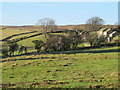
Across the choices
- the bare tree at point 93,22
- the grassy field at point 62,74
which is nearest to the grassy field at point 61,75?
the grassy field at point 62,74

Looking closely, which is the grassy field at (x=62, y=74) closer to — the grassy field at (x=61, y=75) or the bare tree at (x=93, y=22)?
the grassy field at (x=61, y=75)

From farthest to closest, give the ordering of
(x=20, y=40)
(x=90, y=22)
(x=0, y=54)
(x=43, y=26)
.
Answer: (x=90, y=22)
(x=43, y=26)
(x=20, y=40)
(x=0, y=54)

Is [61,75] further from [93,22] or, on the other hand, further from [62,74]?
[93,22]

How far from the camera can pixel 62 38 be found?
166 feet

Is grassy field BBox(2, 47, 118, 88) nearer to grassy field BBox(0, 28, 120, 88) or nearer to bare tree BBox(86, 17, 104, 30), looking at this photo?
grassy field BBox(0, 28, 120, 88)

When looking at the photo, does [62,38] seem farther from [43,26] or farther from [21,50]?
[43,26]

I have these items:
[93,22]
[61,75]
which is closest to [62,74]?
[61,75]

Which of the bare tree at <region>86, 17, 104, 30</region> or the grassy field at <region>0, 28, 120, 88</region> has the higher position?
the bare tree at <region>86, 17, 104, 30</region>

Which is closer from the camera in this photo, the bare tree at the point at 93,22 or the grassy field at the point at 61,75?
the grassy field at the point at 61,75

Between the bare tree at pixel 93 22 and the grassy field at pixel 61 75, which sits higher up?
the bare tree at pixel 93 22

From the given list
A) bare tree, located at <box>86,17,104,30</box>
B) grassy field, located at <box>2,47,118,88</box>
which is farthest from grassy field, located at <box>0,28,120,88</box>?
bare tree, located at <box>86,17,104,30</box>

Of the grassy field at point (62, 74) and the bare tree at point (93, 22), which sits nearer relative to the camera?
the grassy field at point (62, 74)

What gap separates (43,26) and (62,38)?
34.3m

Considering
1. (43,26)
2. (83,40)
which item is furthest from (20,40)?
(83,40)
